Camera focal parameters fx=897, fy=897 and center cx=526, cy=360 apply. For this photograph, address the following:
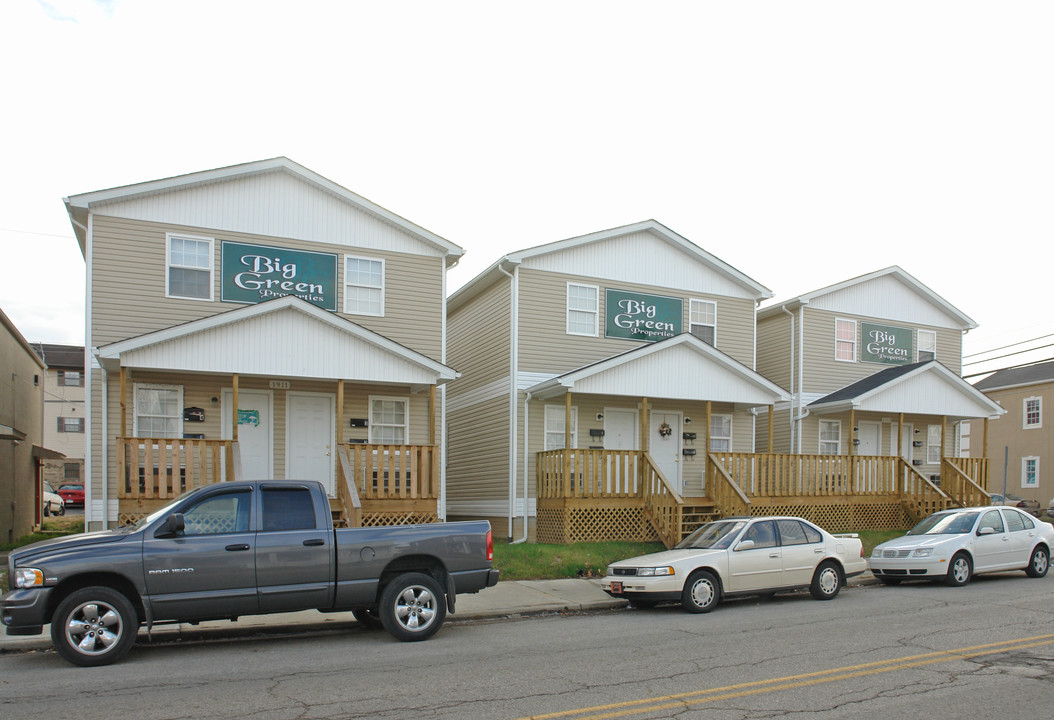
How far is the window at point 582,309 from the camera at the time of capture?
2167 cm

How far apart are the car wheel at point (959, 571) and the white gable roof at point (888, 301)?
11.0m

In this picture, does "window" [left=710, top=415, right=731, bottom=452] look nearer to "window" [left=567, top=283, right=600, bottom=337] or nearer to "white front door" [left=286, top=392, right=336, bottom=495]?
"window" [left=567, top=283, right=600, bottom=337]

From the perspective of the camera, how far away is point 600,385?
64.6 ft

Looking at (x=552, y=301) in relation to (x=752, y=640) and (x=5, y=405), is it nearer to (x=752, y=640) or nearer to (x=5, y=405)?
(x=752, y=640)

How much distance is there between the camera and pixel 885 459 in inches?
914

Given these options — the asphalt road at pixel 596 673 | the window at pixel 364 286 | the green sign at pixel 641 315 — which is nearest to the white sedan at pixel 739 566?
the asphalt road at pixel 596 673

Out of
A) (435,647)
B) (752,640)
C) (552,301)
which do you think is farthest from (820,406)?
(435,647)

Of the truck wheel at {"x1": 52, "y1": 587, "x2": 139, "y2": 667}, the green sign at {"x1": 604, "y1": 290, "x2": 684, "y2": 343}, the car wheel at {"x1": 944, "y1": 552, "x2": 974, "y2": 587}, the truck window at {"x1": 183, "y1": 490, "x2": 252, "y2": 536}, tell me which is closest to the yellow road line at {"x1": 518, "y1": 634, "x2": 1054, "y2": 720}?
the truck window at {"x1": 183, "y1": 490, "x2": 252, "y2": 536}

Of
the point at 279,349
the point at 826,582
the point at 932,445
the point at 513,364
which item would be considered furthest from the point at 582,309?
the point at 932,445

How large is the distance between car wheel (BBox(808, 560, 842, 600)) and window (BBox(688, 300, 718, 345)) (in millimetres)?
9904

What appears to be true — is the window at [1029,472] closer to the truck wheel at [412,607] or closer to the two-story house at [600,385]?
the two-story house at [600,385]

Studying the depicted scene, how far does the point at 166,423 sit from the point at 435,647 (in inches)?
389

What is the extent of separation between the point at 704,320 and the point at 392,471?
10220mm

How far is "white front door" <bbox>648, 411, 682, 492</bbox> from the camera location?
2247 cm
